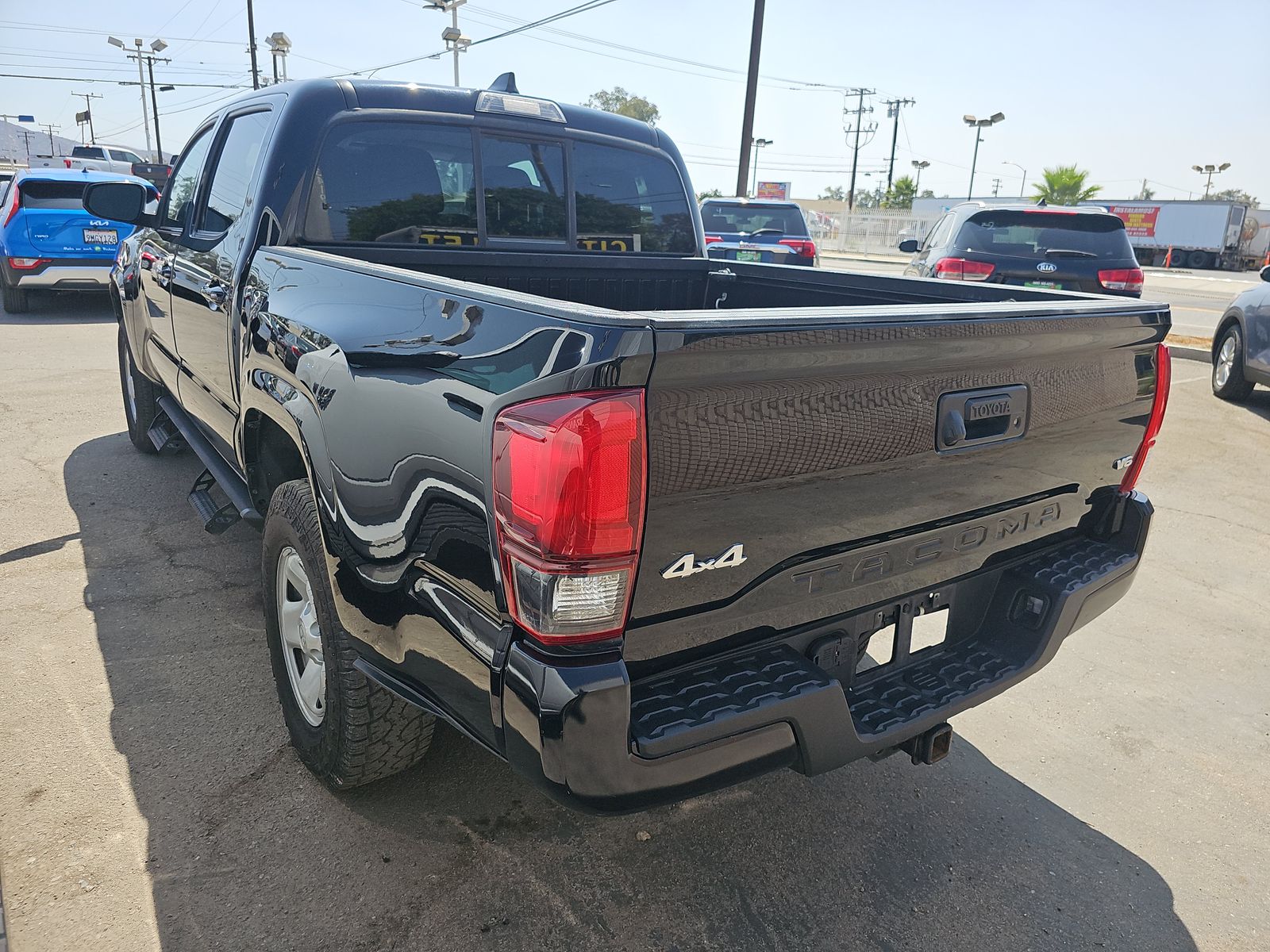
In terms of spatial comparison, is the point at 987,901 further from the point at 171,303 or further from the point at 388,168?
the point at 171,303

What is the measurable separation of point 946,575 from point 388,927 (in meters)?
1.61

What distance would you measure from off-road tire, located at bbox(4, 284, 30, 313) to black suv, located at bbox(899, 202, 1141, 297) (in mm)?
11050

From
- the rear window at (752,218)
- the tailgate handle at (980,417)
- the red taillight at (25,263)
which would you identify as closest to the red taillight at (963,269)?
the rear window at (752,218)

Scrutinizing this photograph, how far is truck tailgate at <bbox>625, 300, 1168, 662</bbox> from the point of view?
1.73 metres

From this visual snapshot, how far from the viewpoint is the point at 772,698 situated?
186cm

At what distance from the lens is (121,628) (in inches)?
144

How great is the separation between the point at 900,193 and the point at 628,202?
72.4 m

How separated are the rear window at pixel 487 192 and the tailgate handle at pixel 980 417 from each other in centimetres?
207

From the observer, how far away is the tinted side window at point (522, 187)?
3580 millimetres

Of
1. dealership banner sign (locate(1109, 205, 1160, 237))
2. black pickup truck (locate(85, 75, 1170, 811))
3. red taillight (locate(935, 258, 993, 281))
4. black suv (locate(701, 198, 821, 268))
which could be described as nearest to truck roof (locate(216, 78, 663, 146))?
black pickup truck (locate(85, 75, 1170, 811))

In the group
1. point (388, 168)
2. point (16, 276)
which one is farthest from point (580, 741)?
point (16, 276)

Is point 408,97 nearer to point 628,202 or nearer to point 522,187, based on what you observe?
point 522,187

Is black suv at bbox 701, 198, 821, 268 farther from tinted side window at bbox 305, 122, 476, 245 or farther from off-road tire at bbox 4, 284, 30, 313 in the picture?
tinted side window at bbox 305, 122, 476, 245

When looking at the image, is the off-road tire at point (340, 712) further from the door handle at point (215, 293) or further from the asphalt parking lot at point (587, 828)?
the door handle at point (215, 293)
